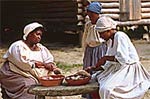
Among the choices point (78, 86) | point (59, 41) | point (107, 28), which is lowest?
point (59, 41)

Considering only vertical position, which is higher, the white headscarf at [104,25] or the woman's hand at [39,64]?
the white headscarf at [104,25]

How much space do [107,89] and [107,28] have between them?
719 millimetres

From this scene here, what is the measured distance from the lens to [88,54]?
7.66m

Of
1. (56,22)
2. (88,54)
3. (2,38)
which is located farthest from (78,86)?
(2,38)

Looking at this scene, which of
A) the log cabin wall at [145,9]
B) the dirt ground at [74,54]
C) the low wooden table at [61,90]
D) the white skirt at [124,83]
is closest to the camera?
the white skirt at [124,83]

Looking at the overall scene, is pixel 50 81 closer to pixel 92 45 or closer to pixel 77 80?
pixel 77 80

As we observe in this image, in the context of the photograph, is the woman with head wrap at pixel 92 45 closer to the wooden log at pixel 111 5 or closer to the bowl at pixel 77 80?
the bowl at pixel 77 80

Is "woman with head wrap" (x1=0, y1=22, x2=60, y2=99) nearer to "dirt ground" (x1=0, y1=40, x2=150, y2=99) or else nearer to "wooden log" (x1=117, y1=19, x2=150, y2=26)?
"dirt ground" (x1=0, y1=40, x2=150, y2=99)

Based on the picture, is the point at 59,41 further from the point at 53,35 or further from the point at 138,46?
the point at 138,46

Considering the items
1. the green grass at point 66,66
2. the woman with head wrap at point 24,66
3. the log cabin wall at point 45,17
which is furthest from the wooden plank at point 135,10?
the woman with head wrap at point 24,66

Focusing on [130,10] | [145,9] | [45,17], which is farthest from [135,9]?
[45,17]

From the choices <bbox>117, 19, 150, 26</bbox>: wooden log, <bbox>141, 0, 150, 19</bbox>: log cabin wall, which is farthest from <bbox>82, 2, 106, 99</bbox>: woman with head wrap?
<bbox>141, 0, 150, 19</bbox>: log cabin wall

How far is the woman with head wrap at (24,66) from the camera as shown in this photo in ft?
20.7

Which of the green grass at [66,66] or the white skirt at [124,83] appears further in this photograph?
the green grass at [66,66]
